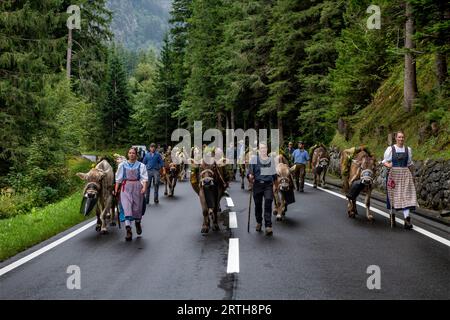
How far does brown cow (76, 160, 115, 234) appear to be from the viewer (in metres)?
10.7

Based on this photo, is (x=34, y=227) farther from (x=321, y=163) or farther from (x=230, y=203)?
(x=321, y=163)

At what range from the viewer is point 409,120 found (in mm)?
18859

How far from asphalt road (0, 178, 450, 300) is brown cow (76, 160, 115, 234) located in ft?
1.37

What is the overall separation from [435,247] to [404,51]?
5866mm

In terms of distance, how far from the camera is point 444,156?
13.2 meters

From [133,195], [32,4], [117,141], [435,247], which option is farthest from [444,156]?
[117,141]

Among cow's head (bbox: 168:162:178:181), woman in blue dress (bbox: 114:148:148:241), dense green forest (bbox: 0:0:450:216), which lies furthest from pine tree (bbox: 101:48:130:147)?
woman in blue dress (bbox: 114:148:148:241)

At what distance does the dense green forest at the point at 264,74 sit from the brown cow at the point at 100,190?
7.77m

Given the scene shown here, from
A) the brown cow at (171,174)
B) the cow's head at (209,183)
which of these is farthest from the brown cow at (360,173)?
the brown cow at (171,174)

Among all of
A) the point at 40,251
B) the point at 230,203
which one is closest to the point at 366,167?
the point at 230,203

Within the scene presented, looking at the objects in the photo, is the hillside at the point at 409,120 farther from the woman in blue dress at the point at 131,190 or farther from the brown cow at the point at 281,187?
the woman in blue dress at the point at 131,190

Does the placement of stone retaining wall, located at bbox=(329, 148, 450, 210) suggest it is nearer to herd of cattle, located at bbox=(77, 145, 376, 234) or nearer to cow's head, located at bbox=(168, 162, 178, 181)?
herd of cattle, located at bbox=(77, 145, 376, 234)

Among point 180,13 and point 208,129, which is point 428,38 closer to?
point 208,129

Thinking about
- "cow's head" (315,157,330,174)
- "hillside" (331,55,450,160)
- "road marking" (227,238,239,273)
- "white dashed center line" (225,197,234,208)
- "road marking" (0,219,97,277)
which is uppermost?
"hillside" (331,55,450,160)
